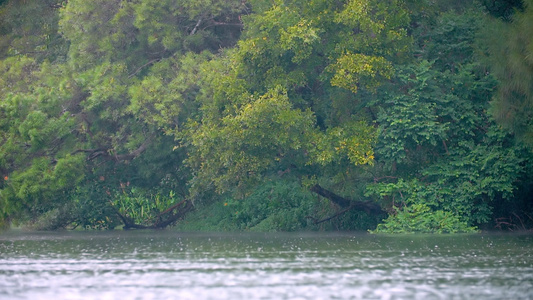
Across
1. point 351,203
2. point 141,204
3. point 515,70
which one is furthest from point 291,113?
point 141,204

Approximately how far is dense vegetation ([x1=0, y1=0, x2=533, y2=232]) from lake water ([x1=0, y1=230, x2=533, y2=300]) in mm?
3470

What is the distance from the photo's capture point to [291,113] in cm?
2098

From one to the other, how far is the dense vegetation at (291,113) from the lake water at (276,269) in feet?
11.4

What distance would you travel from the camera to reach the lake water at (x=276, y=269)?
31.2 feet

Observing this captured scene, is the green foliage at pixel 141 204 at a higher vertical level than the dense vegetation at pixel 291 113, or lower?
lower

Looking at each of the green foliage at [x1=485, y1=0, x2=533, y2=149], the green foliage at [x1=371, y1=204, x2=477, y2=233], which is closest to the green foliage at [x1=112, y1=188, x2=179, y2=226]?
the green foliage at [x1=371, y1=204, x2=477, y2=233]

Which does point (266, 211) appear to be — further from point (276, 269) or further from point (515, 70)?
point (276, 269)

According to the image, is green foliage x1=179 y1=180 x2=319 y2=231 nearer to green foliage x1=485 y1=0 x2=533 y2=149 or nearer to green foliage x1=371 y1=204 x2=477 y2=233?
green foliage x1=371 y1=204 x2=477 y2=233

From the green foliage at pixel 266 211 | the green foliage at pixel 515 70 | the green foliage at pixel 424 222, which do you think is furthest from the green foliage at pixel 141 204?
the green foliage at pixel 515 70

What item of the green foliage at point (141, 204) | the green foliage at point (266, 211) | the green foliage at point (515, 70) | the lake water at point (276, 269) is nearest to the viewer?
the lake water at point (276, 269)

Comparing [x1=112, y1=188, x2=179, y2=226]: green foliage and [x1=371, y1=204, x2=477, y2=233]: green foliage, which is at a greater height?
[x1=112, y1=188, x2=179, y2=226]: green foliage

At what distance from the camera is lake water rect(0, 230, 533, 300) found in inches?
374

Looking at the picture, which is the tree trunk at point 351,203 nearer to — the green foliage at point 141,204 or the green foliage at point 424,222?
the green foliage at point 424,222

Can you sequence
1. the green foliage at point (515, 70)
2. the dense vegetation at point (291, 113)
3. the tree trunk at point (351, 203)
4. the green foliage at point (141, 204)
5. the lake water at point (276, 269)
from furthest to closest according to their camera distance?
the green foliage at point (141, 204), the tree trunk at point (351, 203), the dense vegetation at point (291, 113), the green foliage at point (515, 70), the lake water at point (276, 269)
